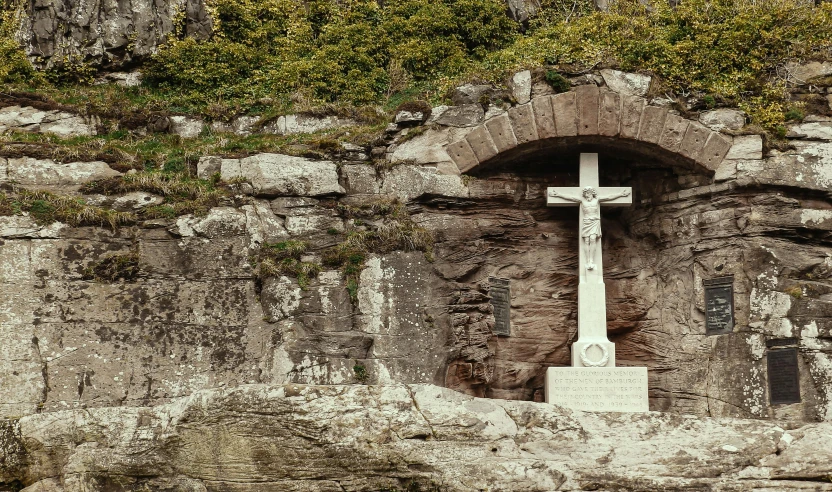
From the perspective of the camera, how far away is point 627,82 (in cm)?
1630

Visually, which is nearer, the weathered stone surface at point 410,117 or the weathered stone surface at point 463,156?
the weathered stone surface at point 463,156

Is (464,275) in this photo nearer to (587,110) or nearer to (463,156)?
(463,156)

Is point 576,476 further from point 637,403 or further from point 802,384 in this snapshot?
point 802,384

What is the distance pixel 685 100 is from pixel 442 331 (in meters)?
4.93

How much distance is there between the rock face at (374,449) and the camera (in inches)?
402

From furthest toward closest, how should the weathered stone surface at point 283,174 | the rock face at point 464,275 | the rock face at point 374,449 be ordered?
the weathered stone surface at point 283,174
the rock face at point 464,275
the rock face at point 374,449

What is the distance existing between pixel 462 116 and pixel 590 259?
106 inches

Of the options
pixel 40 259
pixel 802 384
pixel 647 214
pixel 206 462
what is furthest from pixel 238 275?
pixel 802 384

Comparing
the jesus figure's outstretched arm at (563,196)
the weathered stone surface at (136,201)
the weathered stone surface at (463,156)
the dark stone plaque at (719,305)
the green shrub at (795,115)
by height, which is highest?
the green shrub at (795,115)

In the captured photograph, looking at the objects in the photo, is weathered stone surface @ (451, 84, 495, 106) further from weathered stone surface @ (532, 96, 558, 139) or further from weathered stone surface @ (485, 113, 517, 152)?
weathered stone surface @ (532, 96, 558, 139)

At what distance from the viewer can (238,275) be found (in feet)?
48.7

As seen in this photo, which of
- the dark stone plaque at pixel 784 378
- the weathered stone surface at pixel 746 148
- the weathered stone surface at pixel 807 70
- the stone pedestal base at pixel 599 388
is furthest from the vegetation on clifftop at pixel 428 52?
the stone pedestal base at pixel 599 388

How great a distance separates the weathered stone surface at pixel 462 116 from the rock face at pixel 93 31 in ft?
17.9

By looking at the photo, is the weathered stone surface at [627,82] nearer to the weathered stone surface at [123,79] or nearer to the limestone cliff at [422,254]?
the limestone cliff at [422,254]
